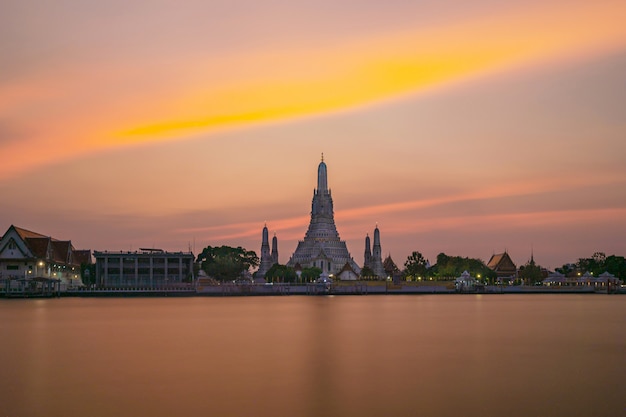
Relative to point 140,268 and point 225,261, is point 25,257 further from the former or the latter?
point 225,261

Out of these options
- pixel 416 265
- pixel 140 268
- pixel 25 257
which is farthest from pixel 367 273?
pixel 25 257

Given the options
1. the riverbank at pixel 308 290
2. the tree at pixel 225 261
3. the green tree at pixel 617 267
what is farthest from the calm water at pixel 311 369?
the green tree at pixel 617 267

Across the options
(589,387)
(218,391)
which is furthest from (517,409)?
(218,391)

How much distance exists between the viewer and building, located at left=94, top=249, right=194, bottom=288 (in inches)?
5753

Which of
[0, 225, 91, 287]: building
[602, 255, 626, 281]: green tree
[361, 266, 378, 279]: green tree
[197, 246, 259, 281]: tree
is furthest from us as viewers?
[361, 266, 378, 279]: green tree

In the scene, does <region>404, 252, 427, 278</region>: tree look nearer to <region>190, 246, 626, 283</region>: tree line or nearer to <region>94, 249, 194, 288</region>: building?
<region>190, 246, 626, 283</region>: tree line

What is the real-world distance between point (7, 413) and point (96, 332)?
31.6 metres

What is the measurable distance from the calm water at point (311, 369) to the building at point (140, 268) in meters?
78.9

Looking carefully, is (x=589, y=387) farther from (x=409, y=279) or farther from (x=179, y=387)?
(x=409, y=279)

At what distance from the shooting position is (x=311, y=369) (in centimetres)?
3844

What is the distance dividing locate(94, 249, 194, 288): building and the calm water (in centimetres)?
7887

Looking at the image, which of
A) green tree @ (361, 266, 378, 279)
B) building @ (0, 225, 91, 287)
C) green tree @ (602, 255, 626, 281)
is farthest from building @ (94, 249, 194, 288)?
green tree @ (602, 255, 626, 281)

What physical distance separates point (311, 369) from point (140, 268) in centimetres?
11399

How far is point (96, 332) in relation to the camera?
58.5m
